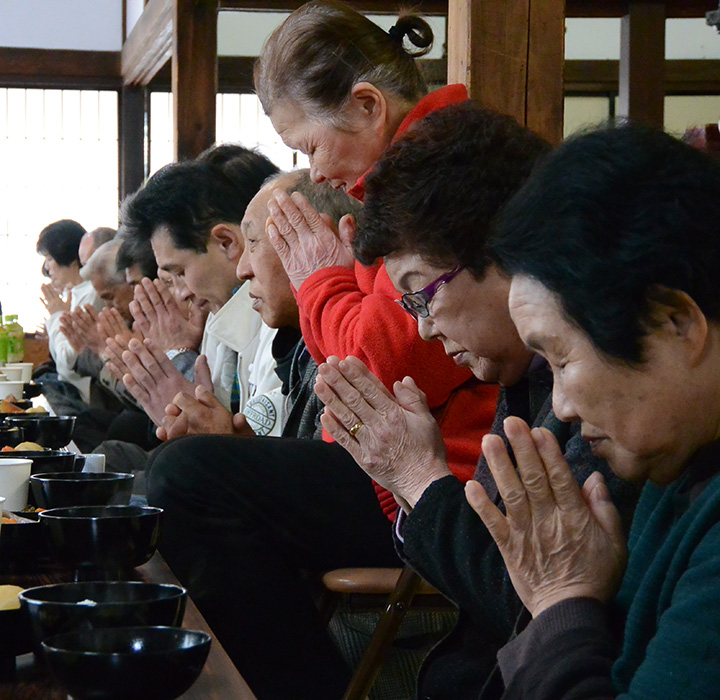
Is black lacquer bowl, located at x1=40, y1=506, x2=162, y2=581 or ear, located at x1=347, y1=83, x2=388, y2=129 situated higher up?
ear, located at x1=347, y1=83, x2=388, y2=129

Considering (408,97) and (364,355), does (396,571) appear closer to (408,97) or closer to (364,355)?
(364,355)

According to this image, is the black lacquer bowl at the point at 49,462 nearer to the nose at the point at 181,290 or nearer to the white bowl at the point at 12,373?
the nose at the point at 181,290

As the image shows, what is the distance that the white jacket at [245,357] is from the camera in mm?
2414

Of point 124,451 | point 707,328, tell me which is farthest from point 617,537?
point 124,451

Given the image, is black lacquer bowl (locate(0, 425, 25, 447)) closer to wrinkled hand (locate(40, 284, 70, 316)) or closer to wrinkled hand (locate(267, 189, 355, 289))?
wrinkled hand (locate(267, 189, 355, 289))

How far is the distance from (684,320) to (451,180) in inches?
22.4

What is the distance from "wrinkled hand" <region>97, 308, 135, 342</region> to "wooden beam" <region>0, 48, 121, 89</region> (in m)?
3.63

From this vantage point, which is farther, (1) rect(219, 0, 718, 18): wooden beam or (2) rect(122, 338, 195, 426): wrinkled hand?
(1) rect(219, 0, 718, 18): wooden beam

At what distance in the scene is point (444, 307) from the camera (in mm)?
1463

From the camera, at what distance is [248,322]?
2656mm

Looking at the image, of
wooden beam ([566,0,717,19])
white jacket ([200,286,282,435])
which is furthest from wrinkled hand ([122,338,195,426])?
wooden beam ([566,0,717,19])

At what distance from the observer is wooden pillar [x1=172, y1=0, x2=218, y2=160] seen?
4367 millimetres

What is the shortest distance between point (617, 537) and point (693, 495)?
0.52 ft

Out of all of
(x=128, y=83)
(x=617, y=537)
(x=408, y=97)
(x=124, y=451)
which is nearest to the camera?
(x=617, y=537)
